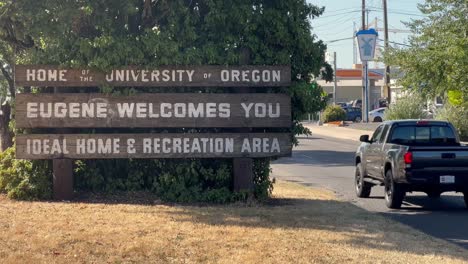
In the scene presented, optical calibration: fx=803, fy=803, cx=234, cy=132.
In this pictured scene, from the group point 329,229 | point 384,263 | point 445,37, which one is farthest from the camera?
point 445,37

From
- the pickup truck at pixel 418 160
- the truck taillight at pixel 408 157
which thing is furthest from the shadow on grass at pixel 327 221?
the truck taillight at pixel 408 157

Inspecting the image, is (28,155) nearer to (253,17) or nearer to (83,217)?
(83,217)

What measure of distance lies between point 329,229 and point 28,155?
5934mm

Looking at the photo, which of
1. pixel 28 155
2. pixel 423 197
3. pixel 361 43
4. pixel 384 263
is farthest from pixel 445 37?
pixel 361 43

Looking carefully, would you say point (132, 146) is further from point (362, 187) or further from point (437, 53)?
point (437, 53)

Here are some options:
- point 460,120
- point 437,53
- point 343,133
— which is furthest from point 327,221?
point 343,133

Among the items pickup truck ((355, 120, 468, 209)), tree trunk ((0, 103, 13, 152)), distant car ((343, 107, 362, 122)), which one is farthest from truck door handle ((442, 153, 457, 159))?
distant car ((343, 107, 362, 122))

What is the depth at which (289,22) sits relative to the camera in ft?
48.8

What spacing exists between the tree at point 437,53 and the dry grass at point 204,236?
16262 millimetres

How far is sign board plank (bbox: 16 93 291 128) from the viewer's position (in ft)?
47.6

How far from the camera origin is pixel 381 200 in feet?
56.2

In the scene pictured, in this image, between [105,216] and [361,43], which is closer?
[105,216]

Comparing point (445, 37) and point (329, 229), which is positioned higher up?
point (445, 37)

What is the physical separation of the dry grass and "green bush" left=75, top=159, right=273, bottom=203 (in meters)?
0.75
